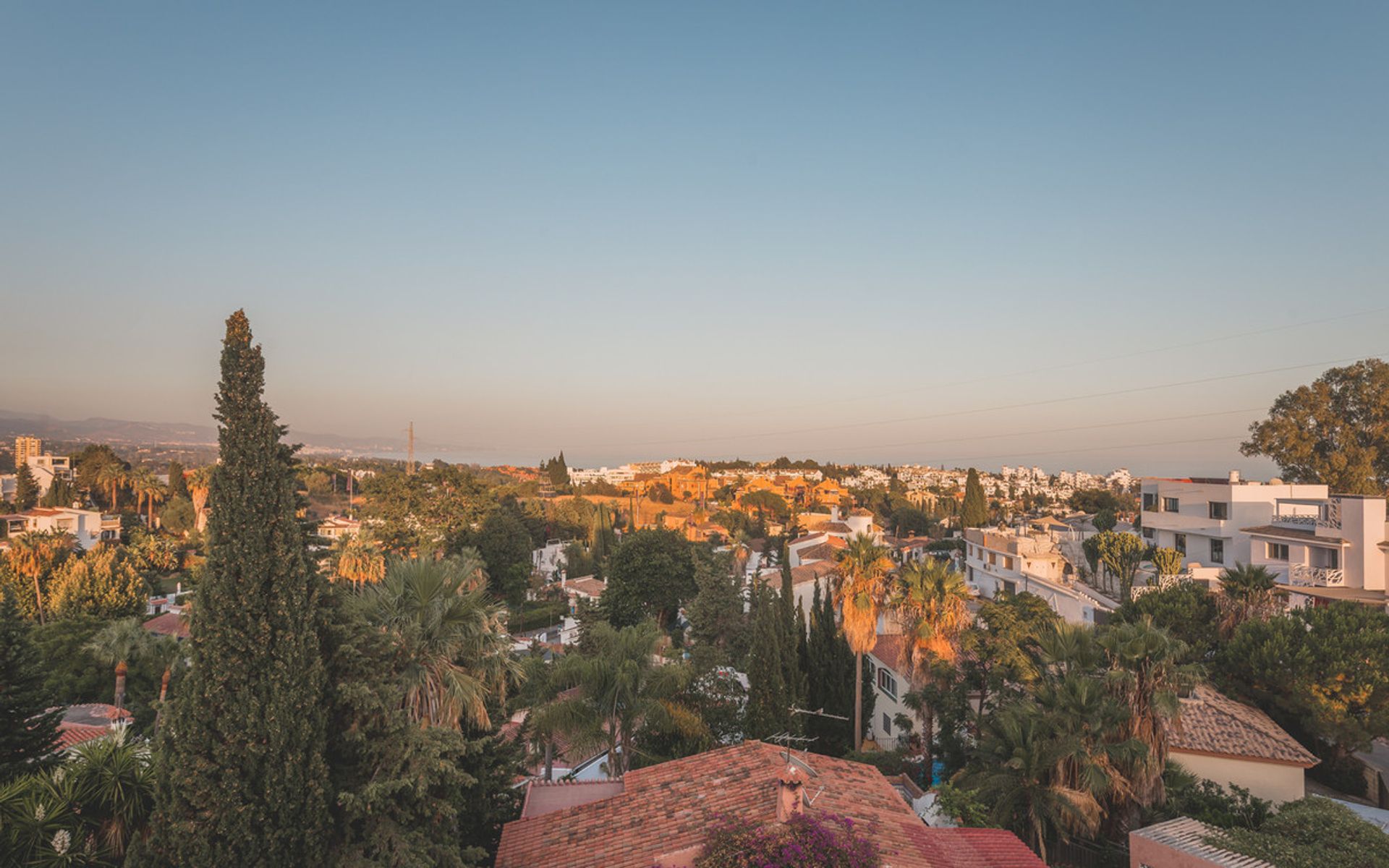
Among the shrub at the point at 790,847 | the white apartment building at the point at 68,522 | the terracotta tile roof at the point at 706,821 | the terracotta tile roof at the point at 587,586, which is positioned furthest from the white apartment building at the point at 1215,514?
the white apartment building at the point at 68,522

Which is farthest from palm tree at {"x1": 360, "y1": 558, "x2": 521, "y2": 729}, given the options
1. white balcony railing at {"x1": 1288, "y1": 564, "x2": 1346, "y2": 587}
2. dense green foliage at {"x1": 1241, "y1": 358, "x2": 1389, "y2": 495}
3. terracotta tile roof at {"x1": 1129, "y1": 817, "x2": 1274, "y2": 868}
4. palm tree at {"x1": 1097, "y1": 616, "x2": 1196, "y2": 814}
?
dense green foliage at {"x1": 1241, "y1": 358, "x2": 1389, "y2": 495}

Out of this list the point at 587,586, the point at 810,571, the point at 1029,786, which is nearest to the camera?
the point at 1029,786

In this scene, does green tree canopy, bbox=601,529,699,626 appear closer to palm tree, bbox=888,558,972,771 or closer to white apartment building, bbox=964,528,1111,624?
white apartment building, bbox=964,528,1111,624

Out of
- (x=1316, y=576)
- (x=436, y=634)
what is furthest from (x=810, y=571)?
(x=436, y=634)

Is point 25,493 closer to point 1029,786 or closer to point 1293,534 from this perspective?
point 1029,786

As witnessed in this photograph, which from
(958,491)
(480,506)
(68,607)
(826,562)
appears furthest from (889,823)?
(958,491)

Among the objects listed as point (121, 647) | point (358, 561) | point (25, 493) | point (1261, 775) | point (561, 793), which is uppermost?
point (25, 493)

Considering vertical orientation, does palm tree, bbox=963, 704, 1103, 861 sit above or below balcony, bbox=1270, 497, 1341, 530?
below

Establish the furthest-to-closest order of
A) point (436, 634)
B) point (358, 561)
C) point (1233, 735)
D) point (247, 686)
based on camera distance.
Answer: point (358, 561), point (1233, 735), point (436, 634), point (247, 686)
